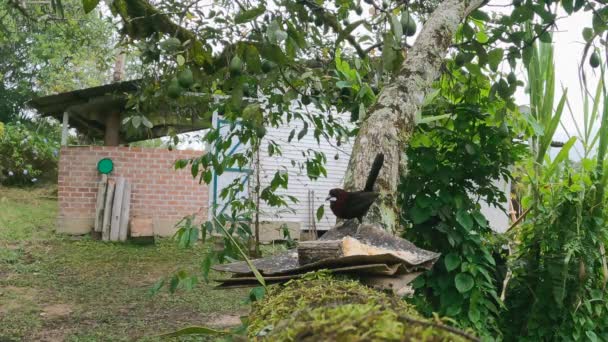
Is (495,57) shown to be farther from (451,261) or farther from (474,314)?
(474,314)

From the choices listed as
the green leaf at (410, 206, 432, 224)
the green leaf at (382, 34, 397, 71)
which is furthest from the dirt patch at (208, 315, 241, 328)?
the green leaf at (382, 34, 397, 71)

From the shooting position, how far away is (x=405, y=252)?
1.67 m

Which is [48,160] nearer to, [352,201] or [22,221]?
[22,221]

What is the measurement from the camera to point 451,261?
2.93m

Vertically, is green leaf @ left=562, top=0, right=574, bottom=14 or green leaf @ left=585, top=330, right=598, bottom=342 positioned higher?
green leaf @ left=562, top=0, right=574, bottom=14

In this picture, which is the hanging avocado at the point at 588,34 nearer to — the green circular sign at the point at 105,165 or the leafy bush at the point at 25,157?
the green circular sign at the point at 105,165

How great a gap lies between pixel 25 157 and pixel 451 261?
42.7ft

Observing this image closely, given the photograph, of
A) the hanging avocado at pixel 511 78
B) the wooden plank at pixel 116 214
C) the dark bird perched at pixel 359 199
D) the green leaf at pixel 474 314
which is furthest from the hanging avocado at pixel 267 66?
the wooden plank at pixel 116 214

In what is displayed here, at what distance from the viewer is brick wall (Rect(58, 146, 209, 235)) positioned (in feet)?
27.1

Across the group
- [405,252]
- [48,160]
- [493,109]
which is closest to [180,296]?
[493,109]

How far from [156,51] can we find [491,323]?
8.69 feet

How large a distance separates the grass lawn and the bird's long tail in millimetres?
1755

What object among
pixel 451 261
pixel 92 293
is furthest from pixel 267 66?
pixel 92 293

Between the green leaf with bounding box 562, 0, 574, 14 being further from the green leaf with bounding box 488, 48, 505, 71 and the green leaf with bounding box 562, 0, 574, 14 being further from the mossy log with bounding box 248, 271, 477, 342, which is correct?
the mossy log with bounding box 248, 271, 477, 342
